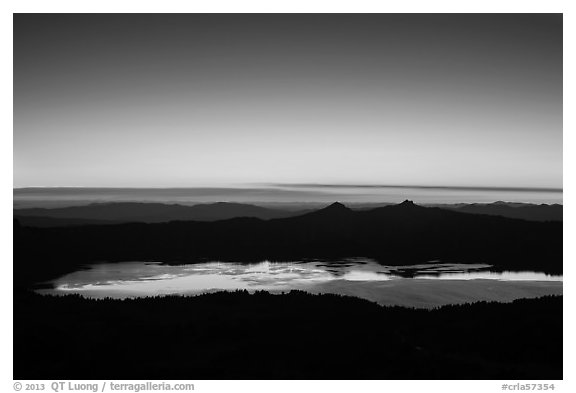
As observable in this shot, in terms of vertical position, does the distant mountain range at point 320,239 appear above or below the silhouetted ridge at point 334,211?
below

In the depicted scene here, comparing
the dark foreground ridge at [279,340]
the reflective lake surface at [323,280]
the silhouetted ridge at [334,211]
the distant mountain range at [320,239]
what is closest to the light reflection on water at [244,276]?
the reflective lake surface at [323,280]

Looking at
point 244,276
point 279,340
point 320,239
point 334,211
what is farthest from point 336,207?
point 279,340

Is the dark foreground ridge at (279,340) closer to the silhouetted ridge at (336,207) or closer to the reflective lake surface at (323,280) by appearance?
the reflective lake surface at (323,280)

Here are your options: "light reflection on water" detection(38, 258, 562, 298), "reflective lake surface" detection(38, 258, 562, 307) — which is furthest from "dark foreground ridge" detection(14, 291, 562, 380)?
"reflective lake surface" detection(38, 258, 562, 307)
